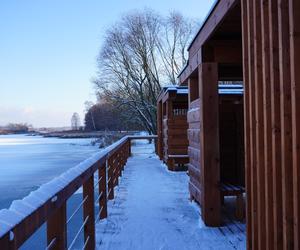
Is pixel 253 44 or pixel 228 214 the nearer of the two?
pixel 253 44

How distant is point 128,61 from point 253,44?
25137 millimetres

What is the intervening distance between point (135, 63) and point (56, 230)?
25942 millimetres

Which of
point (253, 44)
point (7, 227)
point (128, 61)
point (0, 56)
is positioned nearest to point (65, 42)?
point (0, 56)

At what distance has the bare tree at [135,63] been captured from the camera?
27000 millimetres

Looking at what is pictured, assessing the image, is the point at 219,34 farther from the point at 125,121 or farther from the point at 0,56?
the point at 125,121

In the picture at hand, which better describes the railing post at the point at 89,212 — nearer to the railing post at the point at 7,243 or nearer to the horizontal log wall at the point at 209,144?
the horizontal log wall at the point at 209,144

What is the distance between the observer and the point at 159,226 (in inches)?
174

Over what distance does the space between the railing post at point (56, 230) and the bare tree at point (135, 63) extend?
24.2 m

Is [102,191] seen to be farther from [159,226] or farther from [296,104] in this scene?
[296,104]

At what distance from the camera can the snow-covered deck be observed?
3766 mm

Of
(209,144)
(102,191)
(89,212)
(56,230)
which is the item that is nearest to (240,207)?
(209,144)

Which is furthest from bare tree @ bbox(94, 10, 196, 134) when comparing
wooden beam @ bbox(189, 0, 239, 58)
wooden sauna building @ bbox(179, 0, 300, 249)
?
wooden sauna building @ bbox(179, 0, 300, 249)

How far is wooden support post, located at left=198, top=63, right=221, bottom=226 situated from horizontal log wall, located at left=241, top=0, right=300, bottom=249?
1504 mm

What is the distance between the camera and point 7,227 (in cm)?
116
